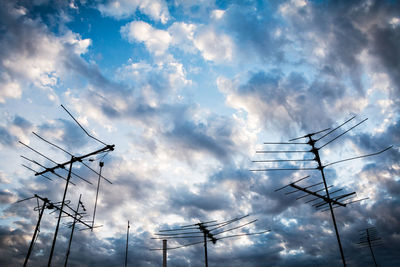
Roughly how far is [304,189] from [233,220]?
9102 millimetres

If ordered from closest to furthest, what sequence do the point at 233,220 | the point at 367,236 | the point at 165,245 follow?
the point at 233,220
the point at 165,245
the point at 367,236

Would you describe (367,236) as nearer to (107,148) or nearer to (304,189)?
(304,189)

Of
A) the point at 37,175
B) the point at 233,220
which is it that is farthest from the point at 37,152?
the point at 233,220

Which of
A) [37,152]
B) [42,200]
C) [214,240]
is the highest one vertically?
[37,152]

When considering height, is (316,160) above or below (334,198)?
above

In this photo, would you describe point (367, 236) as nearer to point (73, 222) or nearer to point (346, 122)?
point (346, 122)

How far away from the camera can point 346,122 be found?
15.9 metres

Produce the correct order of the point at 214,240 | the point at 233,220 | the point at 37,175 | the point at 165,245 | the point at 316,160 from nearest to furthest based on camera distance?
1. the point at 316,160
2. the point at 37,175
3. the point at 233,220
4. the point at 214,240
5. the point at 165,245

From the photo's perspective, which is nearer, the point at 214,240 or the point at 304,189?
the point at 304,189

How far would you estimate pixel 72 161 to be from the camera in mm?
17500

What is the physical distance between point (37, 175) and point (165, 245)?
62.0 ft

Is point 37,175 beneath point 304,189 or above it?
above

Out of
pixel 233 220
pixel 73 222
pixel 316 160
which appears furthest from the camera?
pixel 73 222

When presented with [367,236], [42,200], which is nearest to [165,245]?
[42,200]
